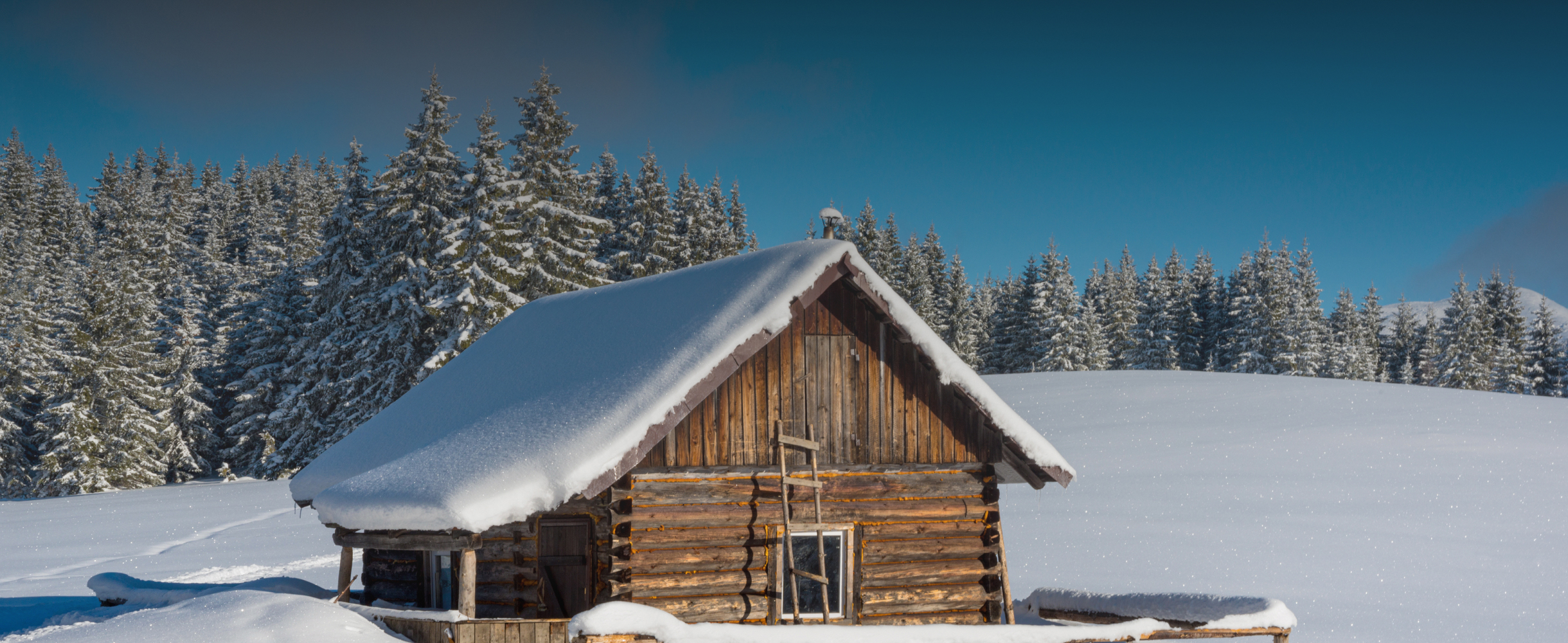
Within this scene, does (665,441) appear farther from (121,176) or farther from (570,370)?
(121,176)

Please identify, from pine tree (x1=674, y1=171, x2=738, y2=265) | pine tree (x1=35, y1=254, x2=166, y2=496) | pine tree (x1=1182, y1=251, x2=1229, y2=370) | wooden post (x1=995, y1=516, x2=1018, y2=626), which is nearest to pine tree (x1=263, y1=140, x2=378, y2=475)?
pine tree (x1=35, y1=254, x2=166, y2=496)

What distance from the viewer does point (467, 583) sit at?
448 inches

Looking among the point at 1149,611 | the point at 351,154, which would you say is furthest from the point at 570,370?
the point at 351,154

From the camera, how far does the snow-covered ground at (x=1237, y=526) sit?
766 inches

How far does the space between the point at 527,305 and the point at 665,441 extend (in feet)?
28.2

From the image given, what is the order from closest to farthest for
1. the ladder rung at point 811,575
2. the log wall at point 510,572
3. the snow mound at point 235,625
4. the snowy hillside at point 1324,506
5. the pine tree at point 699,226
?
the snow mound at point 235,625 < the ladder rung at point 811,575 < the log wall at point 510,572 < the snowy hillside at point 1324,506 < the pine tree at point 699,226

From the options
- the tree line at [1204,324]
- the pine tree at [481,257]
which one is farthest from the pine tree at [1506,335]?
the pine tree at [481,257]

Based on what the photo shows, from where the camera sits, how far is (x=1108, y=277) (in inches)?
3339

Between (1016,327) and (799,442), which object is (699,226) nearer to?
(1016,327)

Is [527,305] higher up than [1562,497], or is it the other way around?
[527,305]

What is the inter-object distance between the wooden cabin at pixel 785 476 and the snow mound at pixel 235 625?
43.4 inches

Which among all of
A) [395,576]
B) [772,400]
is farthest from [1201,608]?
[395,576]

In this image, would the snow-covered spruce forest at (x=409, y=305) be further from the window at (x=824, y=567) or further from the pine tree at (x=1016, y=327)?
the window at (x=824, y=567)

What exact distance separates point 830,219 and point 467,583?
21.8 feet
